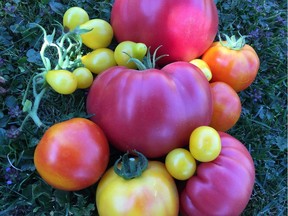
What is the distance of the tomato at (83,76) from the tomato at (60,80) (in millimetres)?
66

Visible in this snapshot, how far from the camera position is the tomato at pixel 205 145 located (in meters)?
1.34

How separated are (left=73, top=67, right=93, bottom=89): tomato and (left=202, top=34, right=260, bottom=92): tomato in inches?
19.9

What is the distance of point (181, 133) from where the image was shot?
1411 mm

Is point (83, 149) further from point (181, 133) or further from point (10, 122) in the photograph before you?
point (10, 122)

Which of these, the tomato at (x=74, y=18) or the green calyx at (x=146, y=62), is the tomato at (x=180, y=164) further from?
the tomato at (x=74, y=18)

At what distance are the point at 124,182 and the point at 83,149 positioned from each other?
0.57 feet

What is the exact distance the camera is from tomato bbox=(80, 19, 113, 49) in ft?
5.48

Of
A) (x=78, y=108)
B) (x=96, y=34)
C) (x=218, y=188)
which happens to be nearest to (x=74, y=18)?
(x=96, y=34)

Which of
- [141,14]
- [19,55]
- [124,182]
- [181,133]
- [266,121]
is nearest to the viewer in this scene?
[124,182]

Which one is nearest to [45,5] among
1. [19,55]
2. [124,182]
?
[19,55]

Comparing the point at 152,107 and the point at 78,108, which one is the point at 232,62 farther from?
the point at 78,108

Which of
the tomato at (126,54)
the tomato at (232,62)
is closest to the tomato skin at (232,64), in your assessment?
the tomato at (232,62)

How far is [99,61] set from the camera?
5.34 feet

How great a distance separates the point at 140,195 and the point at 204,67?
2.05ft
